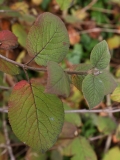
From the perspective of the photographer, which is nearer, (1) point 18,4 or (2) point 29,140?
(2) point 29,140

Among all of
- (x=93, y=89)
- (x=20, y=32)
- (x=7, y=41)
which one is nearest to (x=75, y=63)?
(x=20, y=32)

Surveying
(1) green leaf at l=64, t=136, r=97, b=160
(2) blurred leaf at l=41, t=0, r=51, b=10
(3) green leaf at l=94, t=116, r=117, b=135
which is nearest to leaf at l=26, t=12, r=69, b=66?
(1) green leaf at l=64, t=136, r=97, b=160

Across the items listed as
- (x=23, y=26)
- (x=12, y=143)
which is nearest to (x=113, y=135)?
(x=12, y=143)

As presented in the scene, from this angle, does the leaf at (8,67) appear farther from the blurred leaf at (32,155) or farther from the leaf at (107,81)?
the blurred leaf at (32,155)

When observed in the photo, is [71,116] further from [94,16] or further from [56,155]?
[94,16]

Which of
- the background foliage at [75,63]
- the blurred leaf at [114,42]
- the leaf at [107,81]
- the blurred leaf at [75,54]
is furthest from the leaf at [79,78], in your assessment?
the blurred leaf at [114,42]

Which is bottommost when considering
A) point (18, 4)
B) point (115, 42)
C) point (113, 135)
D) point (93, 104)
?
point (113, 135)
